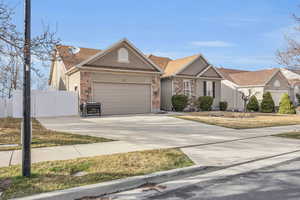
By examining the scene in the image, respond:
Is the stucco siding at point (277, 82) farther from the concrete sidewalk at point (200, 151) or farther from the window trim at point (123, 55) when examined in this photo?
the concrete sidewalk at point (200, 151)

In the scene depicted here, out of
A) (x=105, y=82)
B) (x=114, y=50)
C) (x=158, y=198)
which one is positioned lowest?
(x=158, y=198)

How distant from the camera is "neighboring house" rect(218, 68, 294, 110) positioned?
25.8 metres

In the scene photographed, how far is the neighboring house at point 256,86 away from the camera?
25812 millimetres

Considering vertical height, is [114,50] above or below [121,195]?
above

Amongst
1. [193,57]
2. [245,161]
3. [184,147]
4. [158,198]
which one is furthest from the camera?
[193,57]

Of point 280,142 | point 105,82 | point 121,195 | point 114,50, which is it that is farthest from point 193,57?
point 121,195

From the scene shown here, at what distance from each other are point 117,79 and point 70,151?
10.4 meters

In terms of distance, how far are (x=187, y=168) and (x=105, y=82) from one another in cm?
1183

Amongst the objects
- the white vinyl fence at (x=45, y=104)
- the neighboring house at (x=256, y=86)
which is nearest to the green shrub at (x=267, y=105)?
the neighboring house at (x=256, y=86)

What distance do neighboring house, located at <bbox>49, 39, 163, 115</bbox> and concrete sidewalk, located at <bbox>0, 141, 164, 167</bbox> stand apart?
8723mm

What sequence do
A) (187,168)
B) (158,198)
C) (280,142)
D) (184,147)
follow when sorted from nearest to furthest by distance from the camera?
(158,198) < (187,168) < (184,147) < (280,142)

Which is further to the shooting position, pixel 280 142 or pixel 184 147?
pixel 280 142

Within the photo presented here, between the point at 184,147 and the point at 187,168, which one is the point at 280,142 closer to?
the point at 184,147

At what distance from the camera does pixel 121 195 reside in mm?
3436
